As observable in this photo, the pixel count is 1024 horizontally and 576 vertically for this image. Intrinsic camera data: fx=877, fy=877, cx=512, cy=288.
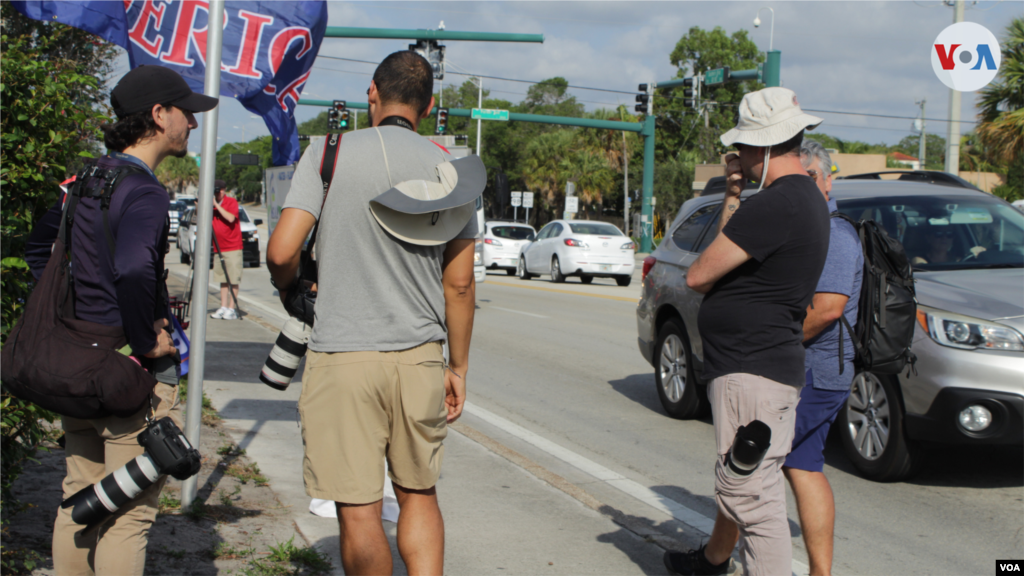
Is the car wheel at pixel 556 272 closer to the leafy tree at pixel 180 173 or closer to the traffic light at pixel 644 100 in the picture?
the traffic light at pixel 644 100

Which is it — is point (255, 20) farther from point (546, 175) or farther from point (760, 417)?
point (546, 175)

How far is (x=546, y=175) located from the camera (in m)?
59.0

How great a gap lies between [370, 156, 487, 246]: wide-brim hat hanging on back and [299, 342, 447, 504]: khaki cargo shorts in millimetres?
374

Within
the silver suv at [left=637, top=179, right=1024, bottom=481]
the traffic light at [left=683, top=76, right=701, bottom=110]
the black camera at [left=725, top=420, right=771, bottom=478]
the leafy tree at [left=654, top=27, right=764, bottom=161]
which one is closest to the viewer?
the black camera at [left=725, top=420, right=771, bottom=478]

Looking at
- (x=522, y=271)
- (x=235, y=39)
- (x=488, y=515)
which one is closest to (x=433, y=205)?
(x=488, y=515)

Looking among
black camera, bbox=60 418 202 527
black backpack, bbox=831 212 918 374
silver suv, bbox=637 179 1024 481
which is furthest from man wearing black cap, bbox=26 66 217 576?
silver suv, bbox=637 179 1024 481

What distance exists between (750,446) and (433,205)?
4.28 ft

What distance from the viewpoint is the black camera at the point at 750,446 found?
290 cm

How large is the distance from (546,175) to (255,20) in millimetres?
53947

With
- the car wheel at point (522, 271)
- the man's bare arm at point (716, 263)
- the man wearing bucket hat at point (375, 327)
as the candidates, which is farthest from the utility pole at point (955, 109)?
the man wearing bucket hat at point (375, 327)

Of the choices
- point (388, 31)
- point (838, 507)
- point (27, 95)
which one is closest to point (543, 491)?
point (838, 507)

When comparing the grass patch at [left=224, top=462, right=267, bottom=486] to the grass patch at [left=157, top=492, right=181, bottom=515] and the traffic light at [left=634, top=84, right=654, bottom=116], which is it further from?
the traffic light at [left=634, top=84, right=654, bottom=116]

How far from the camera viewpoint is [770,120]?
310 centimetres

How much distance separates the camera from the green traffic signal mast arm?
65.2 feet
